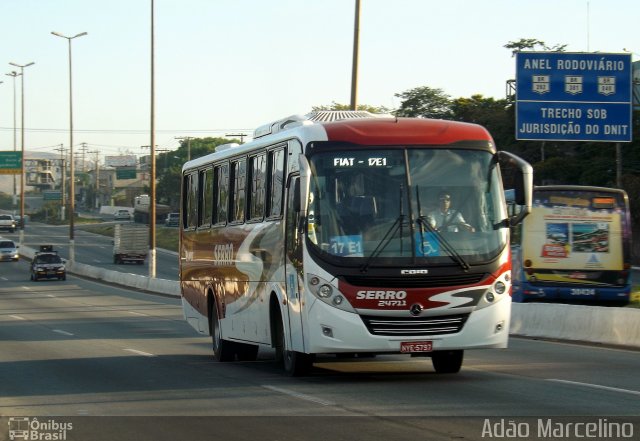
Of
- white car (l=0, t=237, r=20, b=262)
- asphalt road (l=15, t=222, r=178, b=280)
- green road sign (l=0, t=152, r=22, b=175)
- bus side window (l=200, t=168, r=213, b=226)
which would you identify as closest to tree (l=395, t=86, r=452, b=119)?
asphalt road (l=15, t=222, r=178, b=280)

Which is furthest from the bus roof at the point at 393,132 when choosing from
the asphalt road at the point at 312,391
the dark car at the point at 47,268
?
the dark car at the point at 47,268

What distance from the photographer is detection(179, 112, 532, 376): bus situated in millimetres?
13023

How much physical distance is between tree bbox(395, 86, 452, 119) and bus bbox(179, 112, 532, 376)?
5360 cm

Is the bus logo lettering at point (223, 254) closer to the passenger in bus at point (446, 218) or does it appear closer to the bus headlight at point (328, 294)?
the bus headlight at point (328, 294)

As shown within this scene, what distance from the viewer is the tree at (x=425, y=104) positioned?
68.1m

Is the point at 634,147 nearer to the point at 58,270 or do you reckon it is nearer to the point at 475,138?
the point at 58,270

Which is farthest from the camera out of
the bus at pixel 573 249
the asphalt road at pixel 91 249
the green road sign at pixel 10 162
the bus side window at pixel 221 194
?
the green road sign at pixel 10 162

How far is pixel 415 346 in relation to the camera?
514 inches

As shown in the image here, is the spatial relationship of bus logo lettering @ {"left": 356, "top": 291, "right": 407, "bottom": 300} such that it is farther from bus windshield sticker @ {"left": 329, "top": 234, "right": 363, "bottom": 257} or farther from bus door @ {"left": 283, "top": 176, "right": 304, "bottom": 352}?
bus door @ {"left": 283, "top": 176, "right": 304, "bottom": 352}

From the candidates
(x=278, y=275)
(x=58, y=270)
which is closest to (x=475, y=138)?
(x=278, y=275)

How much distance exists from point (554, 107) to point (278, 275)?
16866 mm

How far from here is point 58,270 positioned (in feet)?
203

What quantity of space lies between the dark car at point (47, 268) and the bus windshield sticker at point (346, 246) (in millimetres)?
50424

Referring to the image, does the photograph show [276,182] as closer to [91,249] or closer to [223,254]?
[223,254]
